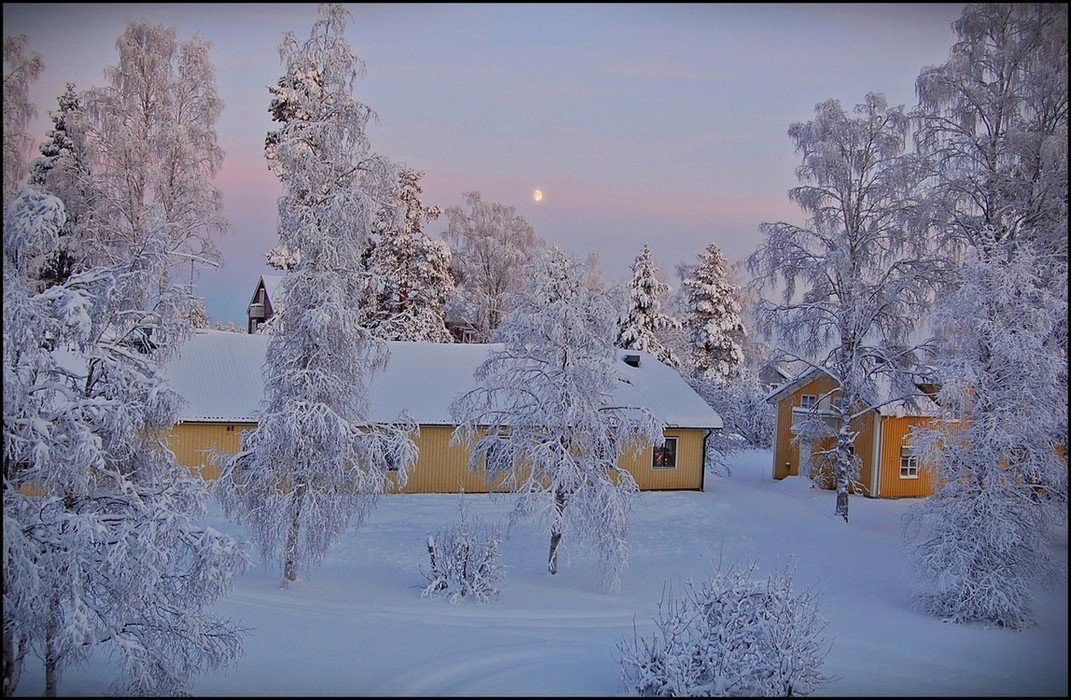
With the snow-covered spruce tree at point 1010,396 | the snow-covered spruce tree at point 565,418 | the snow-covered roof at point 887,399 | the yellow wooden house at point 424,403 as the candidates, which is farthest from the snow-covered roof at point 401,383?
the snow-covered spruce tree at point 1010,396

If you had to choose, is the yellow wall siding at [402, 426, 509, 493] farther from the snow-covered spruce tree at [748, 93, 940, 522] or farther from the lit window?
the snow-covered spruce tree at [748, 93, 940, 522]

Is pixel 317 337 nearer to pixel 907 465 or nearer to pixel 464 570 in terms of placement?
pixel 464 570

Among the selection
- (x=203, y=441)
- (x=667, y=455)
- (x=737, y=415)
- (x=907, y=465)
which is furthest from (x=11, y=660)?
(x=737, y=415)

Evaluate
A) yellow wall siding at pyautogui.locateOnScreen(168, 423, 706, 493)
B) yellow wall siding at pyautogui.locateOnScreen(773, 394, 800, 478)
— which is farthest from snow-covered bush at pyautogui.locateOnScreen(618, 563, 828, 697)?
yellow wall siding at pyautogui.locateOnScreen(773, 394, 800, 478)

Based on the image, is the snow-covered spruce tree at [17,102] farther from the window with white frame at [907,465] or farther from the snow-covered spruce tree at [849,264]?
the window with white frame at [907,465]

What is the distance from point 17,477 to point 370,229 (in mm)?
7687

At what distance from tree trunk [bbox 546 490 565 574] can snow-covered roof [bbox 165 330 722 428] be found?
236 inches

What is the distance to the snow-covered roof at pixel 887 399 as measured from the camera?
2095 cm

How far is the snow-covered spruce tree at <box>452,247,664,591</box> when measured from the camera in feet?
47.8

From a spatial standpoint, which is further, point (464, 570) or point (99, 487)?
point (464, 570)

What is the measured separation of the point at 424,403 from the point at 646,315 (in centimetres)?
1666

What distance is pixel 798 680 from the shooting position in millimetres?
8812

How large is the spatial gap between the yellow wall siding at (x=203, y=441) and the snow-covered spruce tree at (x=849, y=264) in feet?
→ 48.4

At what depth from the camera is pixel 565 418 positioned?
48.5ft
